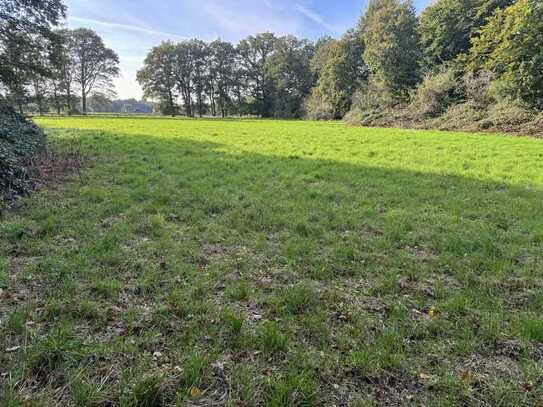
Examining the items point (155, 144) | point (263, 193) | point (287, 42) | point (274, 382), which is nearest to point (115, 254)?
point (274, 382)

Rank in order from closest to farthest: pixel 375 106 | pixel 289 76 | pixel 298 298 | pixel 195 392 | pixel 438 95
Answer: pixel 195 392 → pixel 298 298 → pixel 438 95 → pixel 375 106 → pixel 289 76

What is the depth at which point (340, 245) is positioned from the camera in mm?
5148

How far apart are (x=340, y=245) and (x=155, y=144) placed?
468 inches

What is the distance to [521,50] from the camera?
19641 mm

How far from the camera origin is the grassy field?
262 centimetres

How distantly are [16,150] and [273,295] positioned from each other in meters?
8.48

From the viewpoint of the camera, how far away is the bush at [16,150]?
659 centimetres

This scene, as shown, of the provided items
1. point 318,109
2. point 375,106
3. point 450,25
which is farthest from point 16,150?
point 318,109

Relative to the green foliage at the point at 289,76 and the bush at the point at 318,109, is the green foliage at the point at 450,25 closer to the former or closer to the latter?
the bush at the point at 318,109

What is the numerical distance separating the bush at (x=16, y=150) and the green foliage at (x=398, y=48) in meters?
30.0

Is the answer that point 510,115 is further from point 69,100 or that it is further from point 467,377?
point 69,100

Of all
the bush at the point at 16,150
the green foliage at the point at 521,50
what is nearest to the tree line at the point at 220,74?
the green foliage at the point at 521,50

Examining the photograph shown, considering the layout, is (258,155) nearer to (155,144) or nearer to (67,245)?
(155,144)

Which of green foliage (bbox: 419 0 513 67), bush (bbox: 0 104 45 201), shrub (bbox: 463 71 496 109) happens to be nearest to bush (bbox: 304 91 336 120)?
green foliage (bbox: 419 0 513 67)
